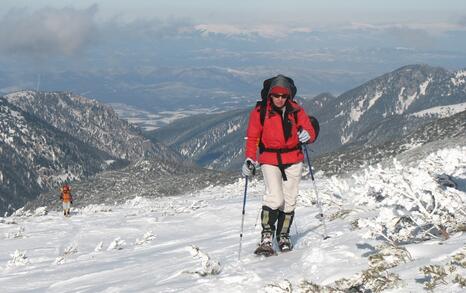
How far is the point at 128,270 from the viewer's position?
8.88m

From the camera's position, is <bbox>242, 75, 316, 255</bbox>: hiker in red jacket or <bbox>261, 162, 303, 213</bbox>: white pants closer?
<bbox>242, 75, 316, 255</bbox>: hiker in red jacket

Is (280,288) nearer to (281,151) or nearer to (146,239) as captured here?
(281,151)

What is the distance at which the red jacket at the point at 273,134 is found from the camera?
9.06 m

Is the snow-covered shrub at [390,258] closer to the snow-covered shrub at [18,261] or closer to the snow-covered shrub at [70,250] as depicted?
the snow-covered shrub at [18,261]


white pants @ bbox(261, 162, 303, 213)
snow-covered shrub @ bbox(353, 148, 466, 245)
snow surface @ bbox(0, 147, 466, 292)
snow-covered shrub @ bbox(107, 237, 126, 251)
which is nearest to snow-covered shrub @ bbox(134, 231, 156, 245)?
snow surface @ bbox(0, 147, 466, 292)

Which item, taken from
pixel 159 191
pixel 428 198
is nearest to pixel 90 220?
pixel 428 198

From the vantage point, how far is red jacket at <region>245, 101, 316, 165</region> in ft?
29.7

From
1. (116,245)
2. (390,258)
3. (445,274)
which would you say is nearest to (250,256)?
(390,258)

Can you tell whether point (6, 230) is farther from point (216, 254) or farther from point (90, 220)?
point (216, 254)

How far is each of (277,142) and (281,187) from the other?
80 centimetres

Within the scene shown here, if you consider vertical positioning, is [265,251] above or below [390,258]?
below

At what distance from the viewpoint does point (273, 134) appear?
29.8 ft

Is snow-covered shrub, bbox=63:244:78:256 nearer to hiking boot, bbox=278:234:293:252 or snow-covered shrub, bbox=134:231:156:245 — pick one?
snow-covered shrub, bbox=134:231:156:245

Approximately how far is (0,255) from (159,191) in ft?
176
